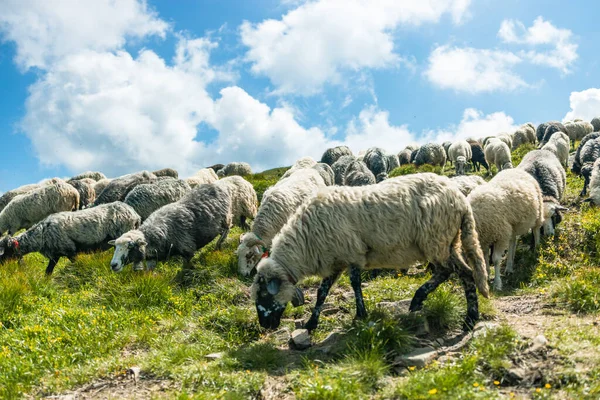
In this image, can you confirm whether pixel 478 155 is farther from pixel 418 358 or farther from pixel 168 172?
pixel 418 358

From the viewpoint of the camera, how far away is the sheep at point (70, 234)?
11648mm

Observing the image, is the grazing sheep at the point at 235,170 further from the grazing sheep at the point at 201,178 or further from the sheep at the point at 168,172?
the grazing sheep at the point at 201,178

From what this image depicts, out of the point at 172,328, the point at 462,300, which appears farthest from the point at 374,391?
the point at 172,328

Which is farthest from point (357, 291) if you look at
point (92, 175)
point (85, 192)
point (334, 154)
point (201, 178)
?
point (92, 175)

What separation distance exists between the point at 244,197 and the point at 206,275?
4.43 meters

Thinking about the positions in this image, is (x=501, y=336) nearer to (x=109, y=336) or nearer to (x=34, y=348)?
(x=109, y=336)

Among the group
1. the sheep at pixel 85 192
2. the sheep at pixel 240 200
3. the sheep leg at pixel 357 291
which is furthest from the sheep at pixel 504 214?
the sheep at pixel 85 192

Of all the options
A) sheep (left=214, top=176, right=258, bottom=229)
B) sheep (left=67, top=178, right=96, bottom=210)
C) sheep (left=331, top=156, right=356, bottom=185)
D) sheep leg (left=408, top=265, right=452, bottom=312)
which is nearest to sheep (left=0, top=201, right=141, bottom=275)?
sheep (left=214, top=176, right=258, bottom=229)

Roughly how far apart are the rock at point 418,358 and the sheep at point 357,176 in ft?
30.6

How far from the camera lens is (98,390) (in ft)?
16.4

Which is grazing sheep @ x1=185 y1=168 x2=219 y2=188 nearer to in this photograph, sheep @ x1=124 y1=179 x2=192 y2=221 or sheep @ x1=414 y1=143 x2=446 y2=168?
sheep @ x1=124 y1=179 x2=192 y2=221

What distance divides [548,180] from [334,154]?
44.2 feet

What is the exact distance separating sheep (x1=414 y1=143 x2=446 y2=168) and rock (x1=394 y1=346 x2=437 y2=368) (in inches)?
842

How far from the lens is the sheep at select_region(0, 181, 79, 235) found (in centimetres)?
1700
